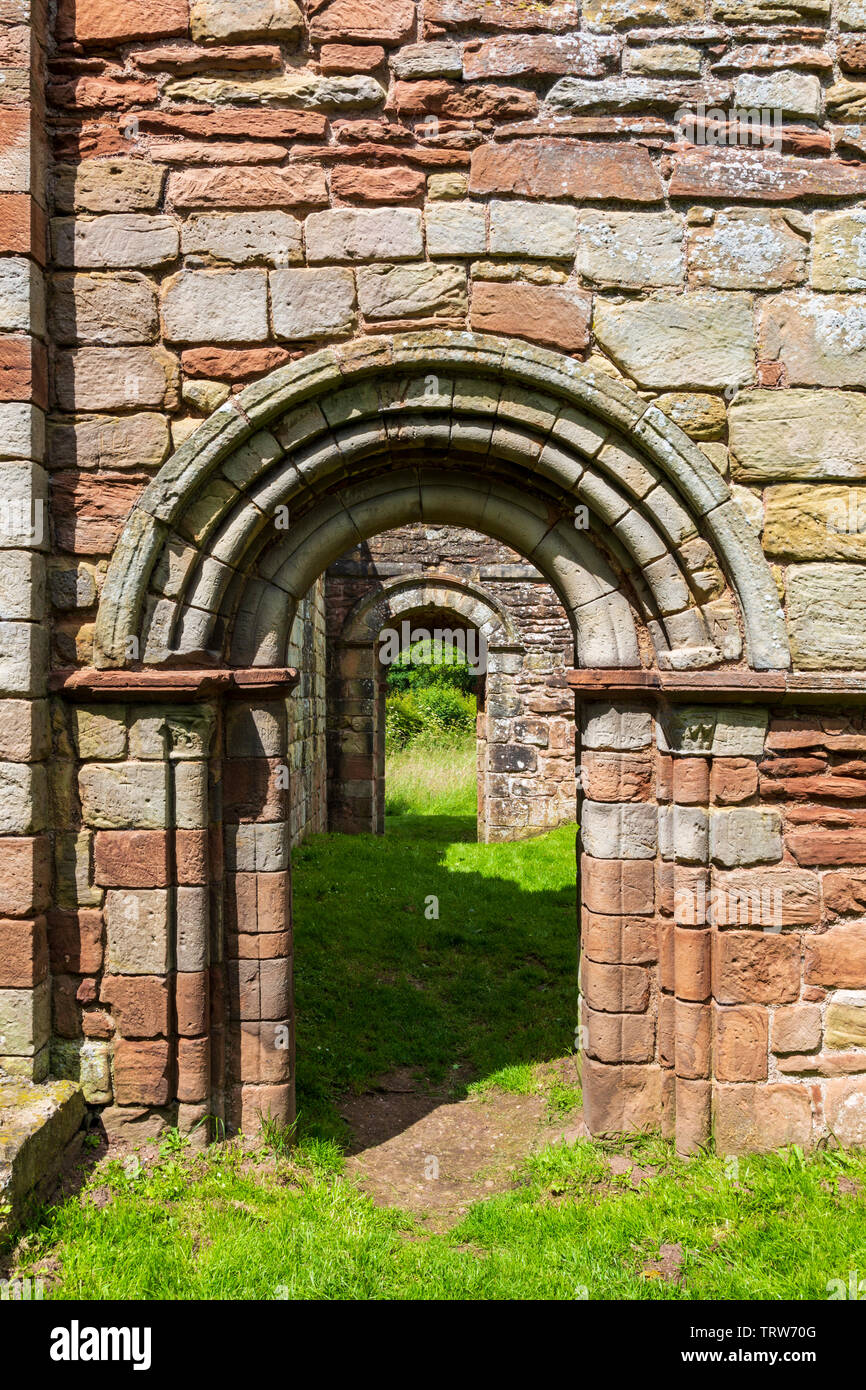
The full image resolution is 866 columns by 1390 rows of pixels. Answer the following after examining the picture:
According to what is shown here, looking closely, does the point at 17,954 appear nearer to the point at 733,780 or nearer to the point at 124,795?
the point at 124,795

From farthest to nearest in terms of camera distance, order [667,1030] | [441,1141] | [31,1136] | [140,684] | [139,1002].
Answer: [441,1141] < [667,1030] < [139,1002] < [140,684] < [31,1136]

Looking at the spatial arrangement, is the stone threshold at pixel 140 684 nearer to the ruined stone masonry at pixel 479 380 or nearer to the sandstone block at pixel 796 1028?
the ruined stone masonry at pixel 479 380

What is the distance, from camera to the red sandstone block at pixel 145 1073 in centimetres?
400

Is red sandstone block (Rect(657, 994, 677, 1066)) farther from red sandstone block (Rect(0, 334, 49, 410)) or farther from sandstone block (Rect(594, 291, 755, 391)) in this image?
red sandstone block (Rect(0, 334, 49, 410))

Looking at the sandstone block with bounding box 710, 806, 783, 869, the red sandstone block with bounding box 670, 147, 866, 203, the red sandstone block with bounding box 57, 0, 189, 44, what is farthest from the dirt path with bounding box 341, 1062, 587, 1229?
the red sandstone block with bounding box 57, 0, 189, 44

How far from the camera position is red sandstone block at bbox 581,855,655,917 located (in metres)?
4.23

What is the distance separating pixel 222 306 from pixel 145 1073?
3.42 m

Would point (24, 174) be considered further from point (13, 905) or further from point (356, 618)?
point (356, 618)

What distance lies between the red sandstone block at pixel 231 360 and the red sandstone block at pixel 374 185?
765 mm

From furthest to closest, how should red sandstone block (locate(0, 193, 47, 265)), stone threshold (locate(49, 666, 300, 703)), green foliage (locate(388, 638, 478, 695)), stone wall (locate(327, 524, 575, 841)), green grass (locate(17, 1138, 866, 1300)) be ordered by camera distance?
1. green foliage (locate(388, 638, 478, 695))
2. stone wall (locate(327, 524, 575, 841))
3. stone threshold (locate(49, 666, 300, 703))
4. red sandstone block (locate(0, 193, 47, 265))
5. green grass (locate(17, 1138, 866, 1300))

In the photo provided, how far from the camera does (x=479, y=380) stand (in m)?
4.04

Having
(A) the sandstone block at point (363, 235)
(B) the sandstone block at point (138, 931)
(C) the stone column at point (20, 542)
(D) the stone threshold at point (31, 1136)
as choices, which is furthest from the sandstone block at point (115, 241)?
(D) the stone threshold at point (31, 1136)

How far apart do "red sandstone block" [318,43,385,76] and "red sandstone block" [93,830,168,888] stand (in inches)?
137

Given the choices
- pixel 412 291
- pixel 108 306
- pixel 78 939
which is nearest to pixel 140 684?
pixel 78 939
